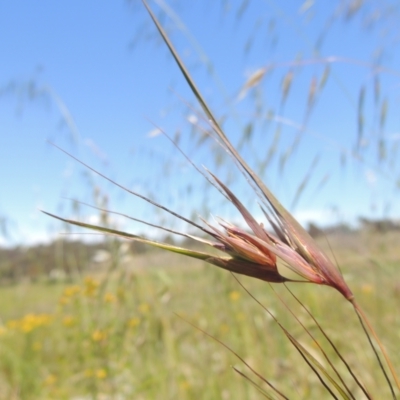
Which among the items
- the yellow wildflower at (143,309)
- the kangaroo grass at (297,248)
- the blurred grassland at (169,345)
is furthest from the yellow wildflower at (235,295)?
the kangaroo grass at (297,248)

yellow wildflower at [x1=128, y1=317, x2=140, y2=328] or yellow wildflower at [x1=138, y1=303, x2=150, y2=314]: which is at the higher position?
yellow wildflower at [x1=138, y1=303, x2=150, y2=314]

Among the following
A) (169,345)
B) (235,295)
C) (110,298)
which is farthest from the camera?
(235,295)

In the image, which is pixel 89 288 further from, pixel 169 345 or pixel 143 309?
pixel 169 345

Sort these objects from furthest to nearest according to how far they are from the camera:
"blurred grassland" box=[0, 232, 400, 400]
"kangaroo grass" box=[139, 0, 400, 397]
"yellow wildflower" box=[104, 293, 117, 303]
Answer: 1. "yellow wildflower" box=[104, 293, 117, 303]
2. "blurred grassland" box=[0, 232, 400, 400]
3. "kangaroo grass" box=[139, 0, 400, 397]

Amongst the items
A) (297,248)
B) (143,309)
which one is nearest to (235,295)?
(143,309)

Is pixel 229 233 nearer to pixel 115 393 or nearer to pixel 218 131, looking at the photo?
pixel 218 131

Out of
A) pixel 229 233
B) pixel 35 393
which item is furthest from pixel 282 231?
pixel 35 393

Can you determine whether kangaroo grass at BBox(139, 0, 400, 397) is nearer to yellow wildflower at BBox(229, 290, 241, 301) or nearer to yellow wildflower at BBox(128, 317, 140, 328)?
yellow wildflower at BBox(128, 317, 140, 328)

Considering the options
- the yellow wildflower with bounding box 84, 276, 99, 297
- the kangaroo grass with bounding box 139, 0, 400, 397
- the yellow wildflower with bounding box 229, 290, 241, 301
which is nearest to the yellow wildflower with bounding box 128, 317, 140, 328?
the yellow wildflower with bounding box 84, 276, 99, 297

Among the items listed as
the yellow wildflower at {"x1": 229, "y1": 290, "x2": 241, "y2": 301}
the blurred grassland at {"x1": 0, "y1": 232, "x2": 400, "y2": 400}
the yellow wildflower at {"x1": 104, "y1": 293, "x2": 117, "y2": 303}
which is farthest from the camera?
the yellow wildflower at {"x1": 229, "y1": 290, "x2": 241, "y2": 301}

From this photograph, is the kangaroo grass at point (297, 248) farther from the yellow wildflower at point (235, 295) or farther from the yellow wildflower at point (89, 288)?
the yellow wildflower at point (235, 295)

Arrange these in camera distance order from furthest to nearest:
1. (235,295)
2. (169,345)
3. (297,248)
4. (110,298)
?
1. (235,295)
2. (110,298)
3. (169,345)
4. (297,248)
